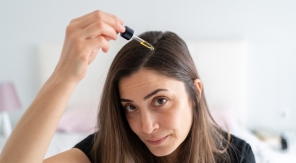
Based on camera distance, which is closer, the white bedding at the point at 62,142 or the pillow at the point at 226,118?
the white bedding at the point at 62,142

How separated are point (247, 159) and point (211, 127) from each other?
0.17 metres

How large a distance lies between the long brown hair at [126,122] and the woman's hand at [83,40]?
236 mm

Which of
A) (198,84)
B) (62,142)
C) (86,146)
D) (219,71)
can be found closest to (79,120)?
(62,142)

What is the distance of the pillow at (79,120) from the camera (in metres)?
1.92

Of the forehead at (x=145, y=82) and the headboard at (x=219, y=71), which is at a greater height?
the forehead at (x=145, y=82)

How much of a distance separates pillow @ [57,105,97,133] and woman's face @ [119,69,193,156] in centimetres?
108

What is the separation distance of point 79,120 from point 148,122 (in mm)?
1279

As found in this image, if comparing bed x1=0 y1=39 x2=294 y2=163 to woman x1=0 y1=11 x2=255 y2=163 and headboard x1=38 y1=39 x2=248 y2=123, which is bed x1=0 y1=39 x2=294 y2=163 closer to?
headboard x1=38 y1=39 x2=248 y2=123

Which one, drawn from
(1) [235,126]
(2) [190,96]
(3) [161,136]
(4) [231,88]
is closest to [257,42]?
(4) [231,88]

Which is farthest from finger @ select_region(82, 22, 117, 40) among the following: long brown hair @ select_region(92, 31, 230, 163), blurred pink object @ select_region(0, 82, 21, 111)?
blurred pink object @ select_region(0, 82, 21, 111)

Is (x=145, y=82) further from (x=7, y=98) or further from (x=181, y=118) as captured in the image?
(x=7, y=98)

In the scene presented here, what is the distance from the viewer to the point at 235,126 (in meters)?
1.84

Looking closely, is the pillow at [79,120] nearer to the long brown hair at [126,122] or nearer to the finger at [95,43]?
the long brown hair at [126,122]

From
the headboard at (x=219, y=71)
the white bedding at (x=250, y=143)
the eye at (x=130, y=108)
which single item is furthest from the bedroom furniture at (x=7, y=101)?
the eye at (x=130, y=108)
